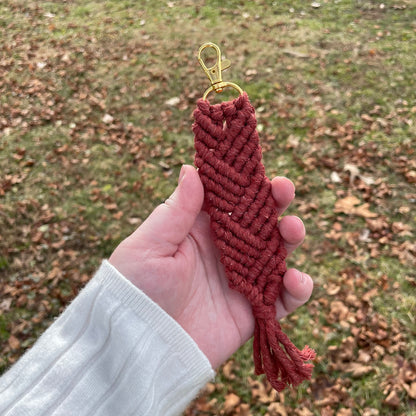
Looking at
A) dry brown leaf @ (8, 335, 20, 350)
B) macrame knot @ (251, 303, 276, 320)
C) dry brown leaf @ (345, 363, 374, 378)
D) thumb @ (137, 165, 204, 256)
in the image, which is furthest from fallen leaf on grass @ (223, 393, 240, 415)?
dry brown leaf @ (8, 335, 20, 350)

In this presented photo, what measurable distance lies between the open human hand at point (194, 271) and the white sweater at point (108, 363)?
0.11m

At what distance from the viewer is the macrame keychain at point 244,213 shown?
4.66 feet

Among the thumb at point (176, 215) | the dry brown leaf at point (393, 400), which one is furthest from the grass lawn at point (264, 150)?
the thumb at point (176, 215)

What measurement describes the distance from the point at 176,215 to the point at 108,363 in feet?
1.73

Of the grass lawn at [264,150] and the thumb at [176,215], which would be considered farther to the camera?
the grass lawn at [264,150]

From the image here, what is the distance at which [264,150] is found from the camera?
351 cm

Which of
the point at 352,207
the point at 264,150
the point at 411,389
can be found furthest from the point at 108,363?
the point at 264,150

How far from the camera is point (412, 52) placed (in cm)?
432

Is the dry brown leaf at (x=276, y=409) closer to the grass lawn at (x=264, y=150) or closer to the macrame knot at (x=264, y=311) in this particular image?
the grass lawn at (x=264, y=150)

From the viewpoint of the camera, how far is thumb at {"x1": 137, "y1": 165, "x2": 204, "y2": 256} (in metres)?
1.38

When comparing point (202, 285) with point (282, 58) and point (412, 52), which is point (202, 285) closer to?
point (282, 58)

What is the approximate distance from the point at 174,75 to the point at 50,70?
162 cm

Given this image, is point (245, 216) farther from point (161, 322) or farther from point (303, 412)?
point (303, 412)

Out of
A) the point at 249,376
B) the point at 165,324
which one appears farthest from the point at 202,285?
the point at 249,376
